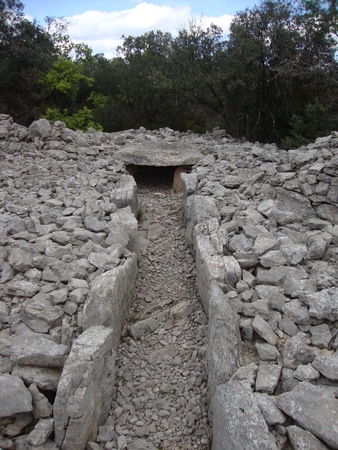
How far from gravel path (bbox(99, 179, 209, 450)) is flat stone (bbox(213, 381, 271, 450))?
75cm

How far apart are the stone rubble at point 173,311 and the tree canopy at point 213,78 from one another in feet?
14.3

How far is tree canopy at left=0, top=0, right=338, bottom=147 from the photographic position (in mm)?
11633

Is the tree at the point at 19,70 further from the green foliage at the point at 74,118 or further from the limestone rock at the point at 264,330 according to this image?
the limestone rock at the point at 264,330

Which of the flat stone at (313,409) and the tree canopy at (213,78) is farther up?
the tree canopy at (213,78)

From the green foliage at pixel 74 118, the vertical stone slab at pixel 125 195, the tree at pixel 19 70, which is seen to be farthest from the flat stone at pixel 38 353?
the tree at pixel 19 70

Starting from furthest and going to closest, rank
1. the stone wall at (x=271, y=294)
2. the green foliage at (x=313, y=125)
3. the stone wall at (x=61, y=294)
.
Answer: the green foliage at (x=313, y=125), the stone wall at (x=61, y=294), the stone wall at (x=271, y=294)

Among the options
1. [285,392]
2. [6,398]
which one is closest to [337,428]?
[285,392]

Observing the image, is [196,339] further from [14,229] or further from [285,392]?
[14,229]

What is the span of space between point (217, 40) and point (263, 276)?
10.1 meters

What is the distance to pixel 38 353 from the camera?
4.06m

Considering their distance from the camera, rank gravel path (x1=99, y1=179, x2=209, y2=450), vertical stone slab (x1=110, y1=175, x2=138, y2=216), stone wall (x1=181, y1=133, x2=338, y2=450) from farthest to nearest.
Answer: vertical stone slab (x1=110, y1=175, x2=138, y2=216), gravel path (x1=99, y1=179, x2=209, y2=450), stone wall (x1=181, y1=133, x2=338, y2=450)

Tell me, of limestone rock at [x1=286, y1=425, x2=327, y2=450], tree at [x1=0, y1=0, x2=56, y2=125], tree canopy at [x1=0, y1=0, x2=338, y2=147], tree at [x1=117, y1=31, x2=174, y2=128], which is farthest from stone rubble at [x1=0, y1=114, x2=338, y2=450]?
tree at [x1=117, y1=31, x2=174, y2=128]

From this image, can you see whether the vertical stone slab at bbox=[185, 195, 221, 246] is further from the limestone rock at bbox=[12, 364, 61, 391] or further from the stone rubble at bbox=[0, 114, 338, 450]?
the limestone rock at bbox=[12, 364, 61, 391]

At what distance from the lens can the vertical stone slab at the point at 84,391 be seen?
3.59 meters
